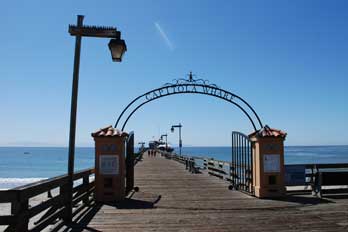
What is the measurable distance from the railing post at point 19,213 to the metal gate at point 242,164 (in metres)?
7.25

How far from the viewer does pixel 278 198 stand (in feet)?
32.3

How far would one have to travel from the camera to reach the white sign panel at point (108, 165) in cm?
990

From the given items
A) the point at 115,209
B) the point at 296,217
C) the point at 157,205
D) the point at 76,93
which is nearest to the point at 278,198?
the point at 296,217

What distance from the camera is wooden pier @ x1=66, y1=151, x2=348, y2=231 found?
21.0ft

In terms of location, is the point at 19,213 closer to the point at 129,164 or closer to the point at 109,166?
the point at 109,166

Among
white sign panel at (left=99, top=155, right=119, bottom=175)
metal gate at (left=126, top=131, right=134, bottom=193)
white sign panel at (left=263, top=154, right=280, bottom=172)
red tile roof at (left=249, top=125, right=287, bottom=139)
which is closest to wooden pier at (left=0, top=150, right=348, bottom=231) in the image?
white sign panel at (left=99, top=155, right=119, bottom=175)

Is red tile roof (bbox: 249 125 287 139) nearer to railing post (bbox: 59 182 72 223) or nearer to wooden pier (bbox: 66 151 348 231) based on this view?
wooden pier (bbox: 66 151 348 231)

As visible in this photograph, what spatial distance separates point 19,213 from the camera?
4.75 metres

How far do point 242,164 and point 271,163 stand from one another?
1.51m

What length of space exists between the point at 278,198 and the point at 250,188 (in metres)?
1.30

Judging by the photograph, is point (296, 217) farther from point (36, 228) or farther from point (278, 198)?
point (36, 228)

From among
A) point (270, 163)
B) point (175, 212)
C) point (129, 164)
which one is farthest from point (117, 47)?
point (270, 163)

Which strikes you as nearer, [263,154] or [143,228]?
[143,228]

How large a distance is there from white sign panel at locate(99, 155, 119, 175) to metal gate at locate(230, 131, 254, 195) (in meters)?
3.96
